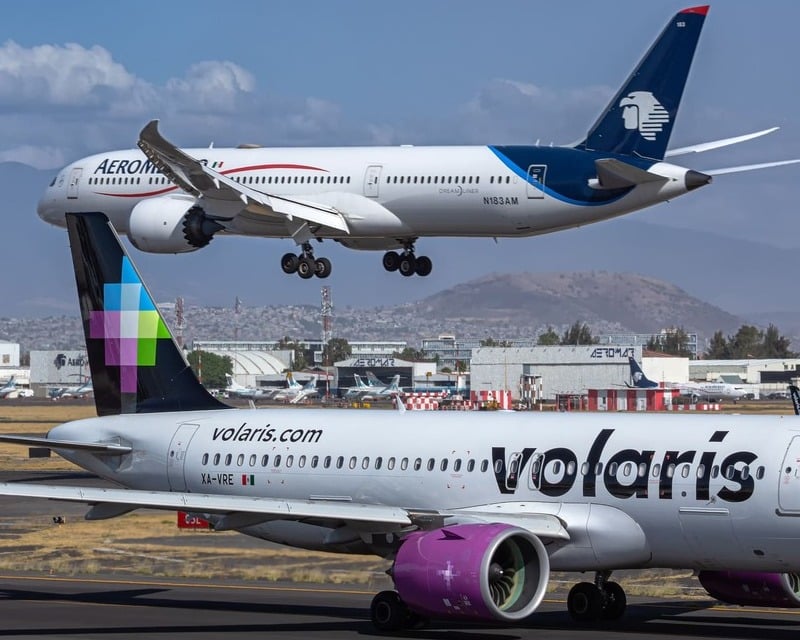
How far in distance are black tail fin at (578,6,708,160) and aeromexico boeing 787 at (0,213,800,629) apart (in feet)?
86.4

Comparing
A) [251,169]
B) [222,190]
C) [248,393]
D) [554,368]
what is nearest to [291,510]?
[222,190]

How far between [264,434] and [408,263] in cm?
2879

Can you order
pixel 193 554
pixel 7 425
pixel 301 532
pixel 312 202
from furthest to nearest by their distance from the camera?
A: pixel 7 425
pixel 312 202
pixel 193 554
pixel 301 532

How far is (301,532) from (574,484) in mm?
4771

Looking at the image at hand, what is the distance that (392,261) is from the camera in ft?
188

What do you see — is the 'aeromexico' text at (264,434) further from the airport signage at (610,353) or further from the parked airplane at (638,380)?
the airport signage at (610,353)

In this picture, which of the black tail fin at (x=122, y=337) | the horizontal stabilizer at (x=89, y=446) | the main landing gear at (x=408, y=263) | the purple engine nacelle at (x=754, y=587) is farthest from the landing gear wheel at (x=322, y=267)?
the purple engine nacelle at (x=754, y=587)

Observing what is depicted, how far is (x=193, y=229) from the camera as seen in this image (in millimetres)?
53188

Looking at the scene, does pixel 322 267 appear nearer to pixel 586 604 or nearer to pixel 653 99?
pixel 653 99

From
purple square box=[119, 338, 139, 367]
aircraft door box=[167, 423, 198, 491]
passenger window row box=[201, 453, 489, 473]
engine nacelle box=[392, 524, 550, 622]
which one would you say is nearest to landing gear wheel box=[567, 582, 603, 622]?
passenger window row box=[201, 453, 489, 473]

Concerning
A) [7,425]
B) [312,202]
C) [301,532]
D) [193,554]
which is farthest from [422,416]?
[7,425]

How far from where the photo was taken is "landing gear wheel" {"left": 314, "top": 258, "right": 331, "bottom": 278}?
179 feet

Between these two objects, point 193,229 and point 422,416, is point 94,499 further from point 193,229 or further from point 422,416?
point 193,229

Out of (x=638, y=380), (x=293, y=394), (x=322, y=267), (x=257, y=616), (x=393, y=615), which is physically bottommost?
(x=257, y=616)
